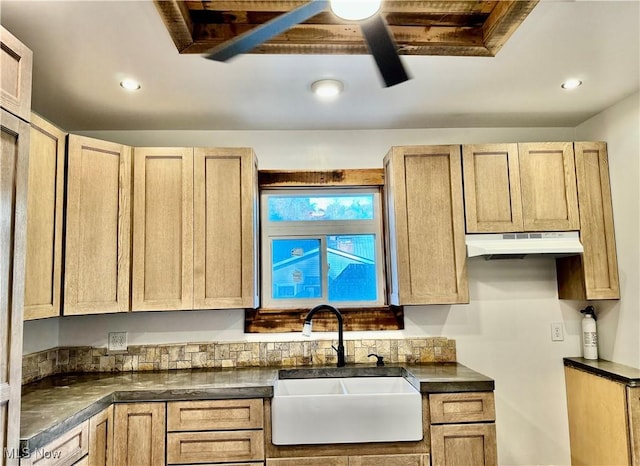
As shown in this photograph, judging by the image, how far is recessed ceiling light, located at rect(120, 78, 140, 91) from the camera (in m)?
2.35

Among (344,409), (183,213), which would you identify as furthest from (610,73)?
(183,213)

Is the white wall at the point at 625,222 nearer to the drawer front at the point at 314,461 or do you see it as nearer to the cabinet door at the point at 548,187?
the cabinet door at the point at 548,187

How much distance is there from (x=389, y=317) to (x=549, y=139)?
1649 mm

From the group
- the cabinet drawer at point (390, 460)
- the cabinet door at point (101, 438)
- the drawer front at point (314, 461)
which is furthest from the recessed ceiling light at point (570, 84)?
the cabinet door at point (101, 438)

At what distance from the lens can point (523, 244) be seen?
272cm

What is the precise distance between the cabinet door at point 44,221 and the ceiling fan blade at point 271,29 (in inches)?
47.2

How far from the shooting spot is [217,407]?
2318mm

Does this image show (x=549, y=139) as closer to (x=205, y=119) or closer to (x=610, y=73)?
(x=610, y=73)

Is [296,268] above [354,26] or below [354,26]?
below

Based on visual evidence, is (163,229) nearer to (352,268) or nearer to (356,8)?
(352,268)

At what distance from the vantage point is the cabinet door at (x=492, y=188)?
2777 mm

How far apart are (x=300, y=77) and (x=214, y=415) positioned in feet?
5.68

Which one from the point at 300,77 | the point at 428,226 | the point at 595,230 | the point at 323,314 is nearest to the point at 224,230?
the point at 323,314

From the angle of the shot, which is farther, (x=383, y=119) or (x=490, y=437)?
(x=383, y=119)
